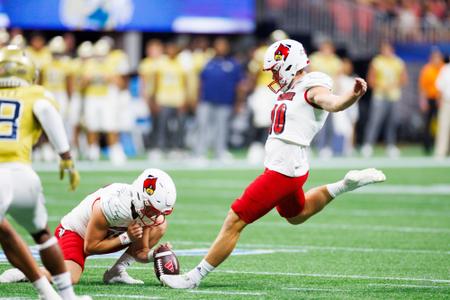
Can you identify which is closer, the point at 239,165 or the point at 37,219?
the point at 37,219

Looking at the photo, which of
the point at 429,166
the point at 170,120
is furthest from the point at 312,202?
the point at 170,120

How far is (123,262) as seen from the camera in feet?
25.3

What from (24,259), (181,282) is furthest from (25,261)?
(181,282)

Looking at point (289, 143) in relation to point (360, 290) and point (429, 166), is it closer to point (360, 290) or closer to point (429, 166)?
point (360, 290)

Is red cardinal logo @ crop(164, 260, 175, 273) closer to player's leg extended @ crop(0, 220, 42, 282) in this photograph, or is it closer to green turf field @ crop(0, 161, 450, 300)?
green turf field @ crop(0, 161, 450, 300)

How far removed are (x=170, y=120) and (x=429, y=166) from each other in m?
5.11

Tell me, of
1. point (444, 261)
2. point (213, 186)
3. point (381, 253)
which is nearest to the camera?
point (444, 261)

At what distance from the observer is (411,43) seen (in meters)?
28.6

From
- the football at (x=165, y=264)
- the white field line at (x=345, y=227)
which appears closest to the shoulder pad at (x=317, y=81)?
the football at (x=165, y=264)

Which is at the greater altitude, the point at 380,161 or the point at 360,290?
the point at 360,290

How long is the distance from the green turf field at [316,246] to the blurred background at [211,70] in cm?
390

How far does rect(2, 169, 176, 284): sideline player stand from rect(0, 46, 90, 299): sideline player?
1126mm

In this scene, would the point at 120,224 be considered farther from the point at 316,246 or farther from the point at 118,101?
the point at 118,101

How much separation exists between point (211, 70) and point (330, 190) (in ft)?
41.6
